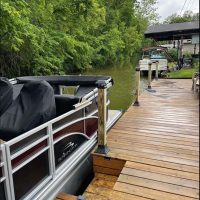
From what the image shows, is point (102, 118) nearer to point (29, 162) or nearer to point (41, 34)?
point (29, 162)

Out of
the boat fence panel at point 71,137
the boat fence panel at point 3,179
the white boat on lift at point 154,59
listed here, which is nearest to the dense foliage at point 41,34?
the white boat on lift at point 154,59

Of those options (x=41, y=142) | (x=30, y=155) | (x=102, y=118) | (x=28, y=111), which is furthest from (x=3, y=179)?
(x=102, y=118)

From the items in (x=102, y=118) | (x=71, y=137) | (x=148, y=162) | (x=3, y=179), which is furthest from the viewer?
(x=102, y=118)

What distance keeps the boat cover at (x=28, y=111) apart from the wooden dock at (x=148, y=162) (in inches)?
34.4

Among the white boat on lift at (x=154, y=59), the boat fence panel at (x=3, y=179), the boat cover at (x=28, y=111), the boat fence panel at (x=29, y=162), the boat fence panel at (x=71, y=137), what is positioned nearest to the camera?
the boat fence panel at (x=3, y=179)

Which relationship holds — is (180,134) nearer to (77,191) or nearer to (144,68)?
(77,191)

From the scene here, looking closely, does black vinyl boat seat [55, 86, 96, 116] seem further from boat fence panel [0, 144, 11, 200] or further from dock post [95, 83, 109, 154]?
boat fence panel [0, 144, 11, 200]

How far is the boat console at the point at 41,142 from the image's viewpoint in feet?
5.63

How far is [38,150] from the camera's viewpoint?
75.6 inches

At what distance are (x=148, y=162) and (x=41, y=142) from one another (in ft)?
4.29

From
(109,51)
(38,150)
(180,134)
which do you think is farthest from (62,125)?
(109,51)

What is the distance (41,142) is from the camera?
1948 mm

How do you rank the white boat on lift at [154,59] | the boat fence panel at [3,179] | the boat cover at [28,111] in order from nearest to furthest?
the boat fence panel at [3,179] < the boat cover at [28,111] < the white boat on lift at [154,59]

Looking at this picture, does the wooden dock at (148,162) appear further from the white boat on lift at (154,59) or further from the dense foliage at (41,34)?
the white boat on lift at (154,59)
